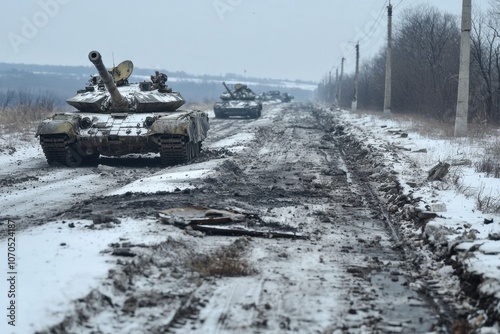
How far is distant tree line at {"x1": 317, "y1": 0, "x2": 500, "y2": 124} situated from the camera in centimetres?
2989

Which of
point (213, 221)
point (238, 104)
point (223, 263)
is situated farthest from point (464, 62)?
point (238, 104)

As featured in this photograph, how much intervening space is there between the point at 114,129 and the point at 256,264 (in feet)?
30.8

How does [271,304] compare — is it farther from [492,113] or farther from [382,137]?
[492,113]

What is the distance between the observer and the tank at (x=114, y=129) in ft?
50.1

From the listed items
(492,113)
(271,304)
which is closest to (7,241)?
(271,304)

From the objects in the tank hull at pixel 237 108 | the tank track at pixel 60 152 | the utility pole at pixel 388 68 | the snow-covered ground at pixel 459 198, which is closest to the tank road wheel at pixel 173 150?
the tank track at pixel 60 152

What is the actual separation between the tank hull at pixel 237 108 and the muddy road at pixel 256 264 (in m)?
26.8

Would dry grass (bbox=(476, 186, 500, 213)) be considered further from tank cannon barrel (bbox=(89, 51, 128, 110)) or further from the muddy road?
tank cannon barrel (bbox=(89, 51, 128, 110))

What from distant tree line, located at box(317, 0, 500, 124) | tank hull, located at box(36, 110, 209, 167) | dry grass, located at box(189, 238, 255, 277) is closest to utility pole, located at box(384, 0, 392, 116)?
distant tree line, located at box(317, 0, 500, 124)

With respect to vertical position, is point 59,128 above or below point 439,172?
above

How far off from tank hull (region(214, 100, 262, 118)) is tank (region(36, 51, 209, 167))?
22843 millimetres

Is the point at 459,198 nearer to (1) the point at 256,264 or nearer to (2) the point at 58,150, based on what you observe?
(1) the point at 256,264

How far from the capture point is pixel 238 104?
40000 millimetres

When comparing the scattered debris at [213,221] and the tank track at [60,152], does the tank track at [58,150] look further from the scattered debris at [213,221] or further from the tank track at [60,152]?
the scattered debris at [213,221]
